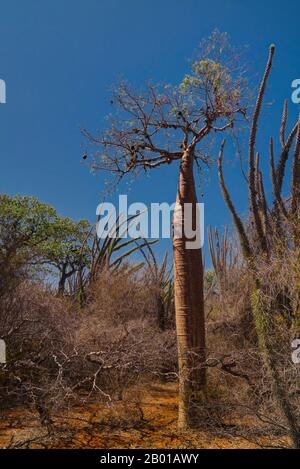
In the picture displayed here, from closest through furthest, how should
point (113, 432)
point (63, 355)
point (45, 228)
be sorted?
point (113, 432) < point (63, 355) < point (45, 228)

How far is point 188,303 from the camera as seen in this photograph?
16.9 ft

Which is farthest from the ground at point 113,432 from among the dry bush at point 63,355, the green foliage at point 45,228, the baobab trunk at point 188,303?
the green foliage at point 45,228

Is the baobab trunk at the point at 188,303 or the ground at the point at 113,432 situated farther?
the baobab trunk at the point at 188,303

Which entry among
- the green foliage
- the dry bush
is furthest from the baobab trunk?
the green foliage

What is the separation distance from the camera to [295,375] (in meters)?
4.57

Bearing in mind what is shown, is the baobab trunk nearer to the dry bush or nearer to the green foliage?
the dry bush

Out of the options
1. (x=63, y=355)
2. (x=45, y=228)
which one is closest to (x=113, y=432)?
(x=63, y=355)

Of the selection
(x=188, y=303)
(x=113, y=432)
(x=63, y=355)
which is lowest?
(x=113, y=432)

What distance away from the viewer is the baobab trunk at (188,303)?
4.86 meters

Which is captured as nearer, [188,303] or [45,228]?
[188,303]

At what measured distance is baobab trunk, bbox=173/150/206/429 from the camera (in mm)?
4859

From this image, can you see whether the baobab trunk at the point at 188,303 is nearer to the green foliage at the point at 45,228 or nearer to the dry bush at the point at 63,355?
the dry bush at the point at 63,355

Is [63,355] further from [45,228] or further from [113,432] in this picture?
[45,228]
